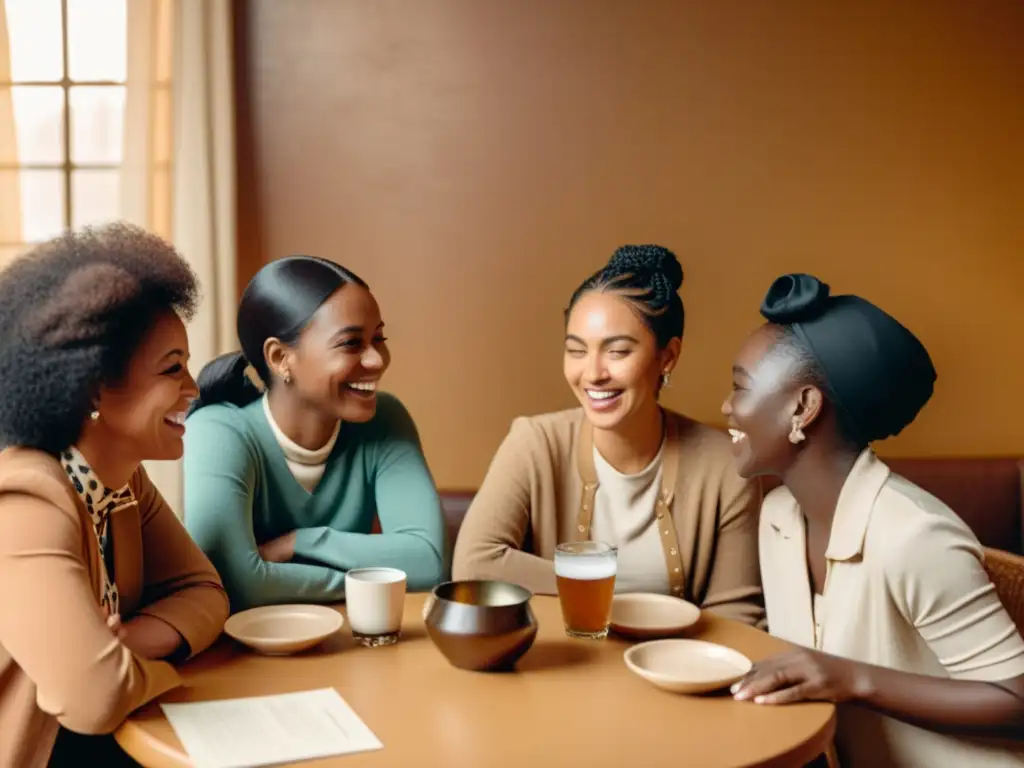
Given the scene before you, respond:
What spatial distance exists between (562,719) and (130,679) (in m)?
0.55

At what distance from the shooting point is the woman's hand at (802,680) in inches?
55.4

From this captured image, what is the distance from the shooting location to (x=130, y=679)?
4.30 ft

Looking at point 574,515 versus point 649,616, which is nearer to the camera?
point 649,616

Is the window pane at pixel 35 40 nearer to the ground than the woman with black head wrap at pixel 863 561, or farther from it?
farther from it

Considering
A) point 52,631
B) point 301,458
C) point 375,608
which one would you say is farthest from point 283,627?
point 301,458

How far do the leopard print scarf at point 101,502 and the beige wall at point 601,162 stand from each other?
1.66 metres

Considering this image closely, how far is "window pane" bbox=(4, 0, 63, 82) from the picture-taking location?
3.11 m

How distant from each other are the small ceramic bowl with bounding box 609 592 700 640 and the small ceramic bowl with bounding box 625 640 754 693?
0.18 ft

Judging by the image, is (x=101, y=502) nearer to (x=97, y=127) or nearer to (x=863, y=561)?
(x=863, y=561)

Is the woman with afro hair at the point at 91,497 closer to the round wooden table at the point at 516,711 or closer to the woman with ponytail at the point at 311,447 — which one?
the round wooden table at the point at 516,711

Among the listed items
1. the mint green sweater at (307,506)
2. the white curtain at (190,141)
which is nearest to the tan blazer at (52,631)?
the mint green sweater at (307,506)

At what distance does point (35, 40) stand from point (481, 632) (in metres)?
2.59

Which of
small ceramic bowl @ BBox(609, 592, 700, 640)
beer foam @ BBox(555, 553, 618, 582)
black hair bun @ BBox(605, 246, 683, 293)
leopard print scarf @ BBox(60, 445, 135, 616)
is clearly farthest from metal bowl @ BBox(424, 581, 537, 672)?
black hair bun @ BBox(605, 246, 683, 293)

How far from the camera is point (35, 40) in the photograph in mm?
3131
